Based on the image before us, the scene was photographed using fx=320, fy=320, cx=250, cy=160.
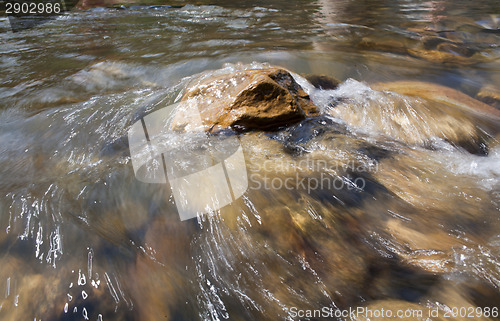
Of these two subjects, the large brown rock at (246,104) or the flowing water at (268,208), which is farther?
the large brown rock at (246,104)

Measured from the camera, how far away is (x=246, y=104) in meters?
3.43

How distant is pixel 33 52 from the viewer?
22.5 ft

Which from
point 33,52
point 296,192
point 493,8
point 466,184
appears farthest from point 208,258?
point 493,8

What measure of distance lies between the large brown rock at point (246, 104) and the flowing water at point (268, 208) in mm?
190

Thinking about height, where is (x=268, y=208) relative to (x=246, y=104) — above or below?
Answer: below

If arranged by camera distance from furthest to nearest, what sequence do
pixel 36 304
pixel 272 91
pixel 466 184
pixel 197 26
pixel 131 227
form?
pixel 197 26
pixel 272 91
pixel 466 184
pixel 131 227
pixel 36 304

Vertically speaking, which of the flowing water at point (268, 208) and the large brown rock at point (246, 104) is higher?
→ the large brown rock at point (246, 104)

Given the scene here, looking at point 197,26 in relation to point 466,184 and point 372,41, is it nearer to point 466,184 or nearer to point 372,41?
point 372,41

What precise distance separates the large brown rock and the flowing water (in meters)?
0.19

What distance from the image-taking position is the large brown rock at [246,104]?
3.41m

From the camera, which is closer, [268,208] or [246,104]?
[268,208]

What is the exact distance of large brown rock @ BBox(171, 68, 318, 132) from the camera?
3.41 meters

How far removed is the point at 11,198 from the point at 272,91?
2579 millimetres

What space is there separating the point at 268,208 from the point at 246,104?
140 cm
